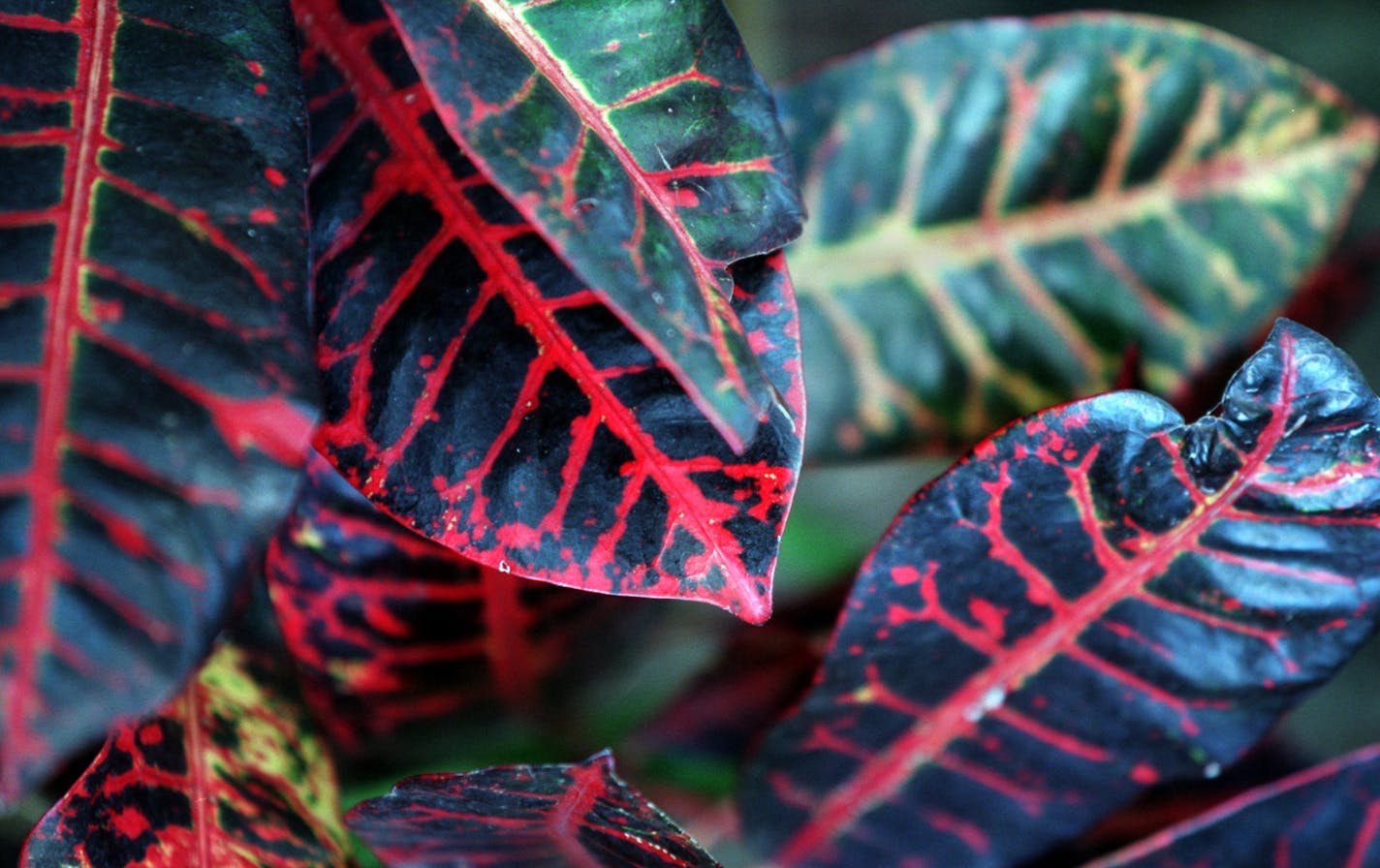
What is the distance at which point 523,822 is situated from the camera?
446 mm

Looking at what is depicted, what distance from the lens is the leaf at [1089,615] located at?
477 millimetres

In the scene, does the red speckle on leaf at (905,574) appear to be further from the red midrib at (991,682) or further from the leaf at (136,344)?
the leaf at (136,344)

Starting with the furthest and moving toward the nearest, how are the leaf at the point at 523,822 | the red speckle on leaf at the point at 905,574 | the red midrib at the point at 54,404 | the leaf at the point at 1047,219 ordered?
the leaf at the point at 1047,219 < the red speckle on leaf at the point at 905,574 < the leaf at the point at 523,822 < the red midrib at the point at 54,404

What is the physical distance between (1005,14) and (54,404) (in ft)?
4.43

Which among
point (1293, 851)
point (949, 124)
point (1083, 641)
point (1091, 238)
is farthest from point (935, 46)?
point (1293, 851)

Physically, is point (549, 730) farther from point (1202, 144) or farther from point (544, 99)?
point (1202, 144)

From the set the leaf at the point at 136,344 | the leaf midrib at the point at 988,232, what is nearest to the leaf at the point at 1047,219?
the leaf midrib at the point at 988,232

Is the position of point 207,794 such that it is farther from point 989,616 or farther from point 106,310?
point 989,616

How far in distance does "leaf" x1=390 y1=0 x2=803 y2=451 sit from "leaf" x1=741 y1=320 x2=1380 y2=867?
0.15 meters

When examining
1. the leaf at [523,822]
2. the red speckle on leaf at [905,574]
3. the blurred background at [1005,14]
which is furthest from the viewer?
the blurred background at [1005,14]

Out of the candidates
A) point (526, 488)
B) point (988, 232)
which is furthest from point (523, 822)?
point (988, 232)

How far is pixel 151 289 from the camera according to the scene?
1.28ft

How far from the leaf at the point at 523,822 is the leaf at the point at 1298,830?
0.26 meters

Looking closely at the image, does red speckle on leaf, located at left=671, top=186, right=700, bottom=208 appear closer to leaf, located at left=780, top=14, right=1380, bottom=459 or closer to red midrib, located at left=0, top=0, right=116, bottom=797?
red midrib, located at left=0, top=0, right=116, bottom=797
